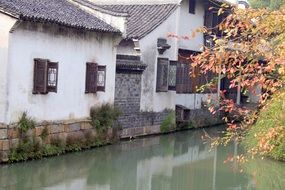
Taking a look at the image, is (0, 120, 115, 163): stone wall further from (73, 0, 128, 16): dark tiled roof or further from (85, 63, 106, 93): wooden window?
(73, 0, 128, 16): dark tiled roof

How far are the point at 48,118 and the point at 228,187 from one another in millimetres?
4861

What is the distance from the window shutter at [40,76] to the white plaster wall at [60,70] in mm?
127

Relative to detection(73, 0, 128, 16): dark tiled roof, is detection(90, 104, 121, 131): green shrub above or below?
below

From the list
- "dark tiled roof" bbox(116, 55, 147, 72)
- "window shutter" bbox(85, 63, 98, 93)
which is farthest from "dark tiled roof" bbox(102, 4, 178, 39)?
"window shutter" bbox(85, 63, 98, 93)

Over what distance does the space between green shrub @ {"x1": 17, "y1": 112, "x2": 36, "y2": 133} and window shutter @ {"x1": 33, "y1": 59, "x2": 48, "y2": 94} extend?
0.69m

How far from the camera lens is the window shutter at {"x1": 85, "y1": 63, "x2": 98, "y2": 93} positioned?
14.8 m

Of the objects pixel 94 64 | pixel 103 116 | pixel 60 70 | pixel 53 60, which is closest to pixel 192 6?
pixel 94 64

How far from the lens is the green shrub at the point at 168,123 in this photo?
19.0 m

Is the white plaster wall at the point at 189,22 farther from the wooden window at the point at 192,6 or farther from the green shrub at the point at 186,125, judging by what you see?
the green shrub at the point at 186,125

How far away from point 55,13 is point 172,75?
7.26 m

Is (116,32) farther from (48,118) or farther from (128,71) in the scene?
(48,118)

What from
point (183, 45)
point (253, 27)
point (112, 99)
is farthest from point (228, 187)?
point (183, 45)

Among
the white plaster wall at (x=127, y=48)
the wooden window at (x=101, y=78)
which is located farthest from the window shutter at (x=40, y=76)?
the white plaster wall at (x=127, y=48)

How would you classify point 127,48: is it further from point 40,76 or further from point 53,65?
point 40,76
